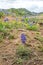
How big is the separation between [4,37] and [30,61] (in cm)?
96

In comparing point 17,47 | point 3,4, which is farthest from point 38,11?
point 17,47

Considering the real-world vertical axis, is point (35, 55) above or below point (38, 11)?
above

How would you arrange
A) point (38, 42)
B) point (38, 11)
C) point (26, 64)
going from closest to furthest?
point (26, 64) → point (38, 42) → point (38, 11)

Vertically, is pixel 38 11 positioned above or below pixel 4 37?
below

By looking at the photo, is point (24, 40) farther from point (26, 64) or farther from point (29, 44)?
point (26, 64)

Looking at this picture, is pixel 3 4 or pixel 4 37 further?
pixel 3 4

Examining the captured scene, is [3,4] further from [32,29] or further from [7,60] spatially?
[7,60]

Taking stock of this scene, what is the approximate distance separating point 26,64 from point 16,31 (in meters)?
1.32

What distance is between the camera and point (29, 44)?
3.53 metres

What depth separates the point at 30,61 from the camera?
3.01m

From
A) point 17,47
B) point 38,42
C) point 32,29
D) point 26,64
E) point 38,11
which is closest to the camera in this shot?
point 26,64

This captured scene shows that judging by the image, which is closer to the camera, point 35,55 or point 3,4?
point 35,55

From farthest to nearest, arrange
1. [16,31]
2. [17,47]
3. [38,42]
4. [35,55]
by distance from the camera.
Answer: [16,31], [38,42], [17,47], [35,55]

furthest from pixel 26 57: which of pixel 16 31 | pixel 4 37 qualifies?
pixel 16 31
